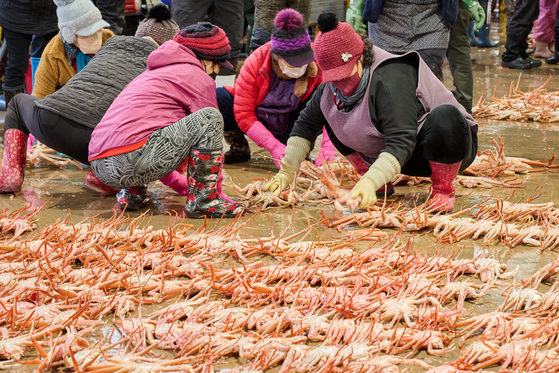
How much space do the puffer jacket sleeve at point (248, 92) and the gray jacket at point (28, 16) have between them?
6.76 ft

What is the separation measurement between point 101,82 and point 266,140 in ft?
3.81

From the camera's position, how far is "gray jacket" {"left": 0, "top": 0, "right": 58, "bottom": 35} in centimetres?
511

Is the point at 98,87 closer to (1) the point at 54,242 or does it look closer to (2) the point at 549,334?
(1) the point at 54,242

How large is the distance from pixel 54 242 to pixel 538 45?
8515 millimetres

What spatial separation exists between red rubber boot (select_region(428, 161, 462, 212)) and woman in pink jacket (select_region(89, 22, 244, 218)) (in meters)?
1.02

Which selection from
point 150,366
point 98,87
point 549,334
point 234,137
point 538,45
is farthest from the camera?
point 538,45

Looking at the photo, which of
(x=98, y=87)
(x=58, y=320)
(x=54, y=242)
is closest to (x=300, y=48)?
(x=98, y=87)

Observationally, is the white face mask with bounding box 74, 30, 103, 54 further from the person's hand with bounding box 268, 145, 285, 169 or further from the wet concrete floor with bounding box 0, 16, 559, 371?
the person's hand with bounding box 268, 145, 285, 169

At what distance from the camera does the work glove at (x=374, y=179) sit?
2740mm

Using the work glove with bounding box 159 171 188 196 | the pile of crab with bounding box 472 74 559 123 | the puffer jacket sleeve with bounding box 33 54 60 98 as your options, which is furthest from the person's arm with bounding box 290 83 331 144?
the pile of crab with bounding box 472 74 559 123

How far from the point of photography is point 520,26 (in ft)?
27.9

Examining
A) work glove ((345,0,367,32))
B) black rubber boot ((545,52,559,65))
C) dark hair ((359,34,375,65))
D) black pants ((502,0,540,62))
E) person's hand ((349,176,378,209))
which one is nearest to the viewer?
person's hand ((349,176,378,209))

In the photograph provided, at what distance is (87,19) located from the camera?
384 centimetres

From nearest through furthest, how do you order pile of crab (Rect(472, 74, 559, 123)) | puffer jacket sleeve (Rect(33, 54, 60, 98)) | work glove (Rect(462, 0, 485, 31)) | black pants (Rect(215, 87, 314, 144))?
puffer jacket sleeve (Rect(33, 54, 60, 98))
black pants (Rect(215, 87, 314, 144))
work glove (Rect(462, 0, 485, 31))
pile of crab (Rect(472, 74, 559, 123))
